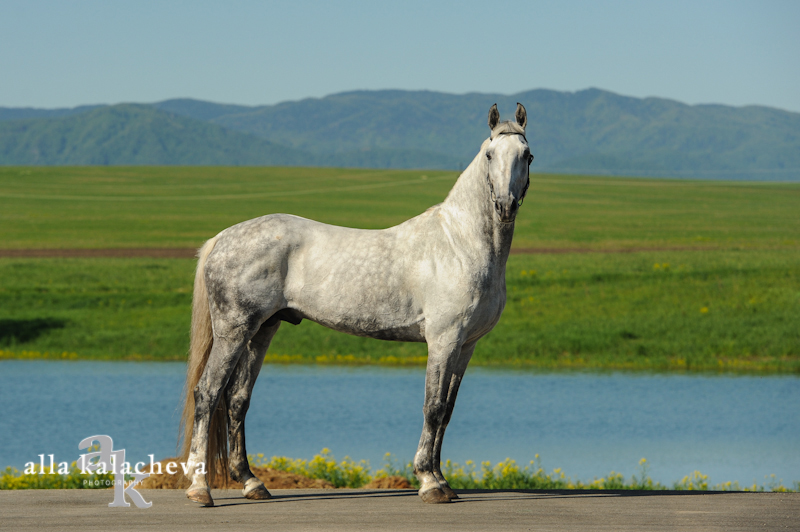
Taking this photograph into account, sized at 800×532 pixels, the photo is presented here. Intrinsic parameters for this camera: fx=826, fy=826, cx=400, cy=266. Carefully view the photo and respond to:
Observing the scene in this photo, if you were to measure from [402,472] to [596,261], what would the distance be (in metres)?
32.4

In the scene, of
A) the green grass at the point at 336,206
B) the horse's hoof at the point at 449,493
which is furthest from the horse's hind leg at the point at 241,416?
the green grass at the point at 336,206

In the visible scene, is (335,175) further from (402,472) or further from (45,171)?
(402,472)

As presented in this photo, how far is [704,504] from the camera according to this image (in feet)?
22.1

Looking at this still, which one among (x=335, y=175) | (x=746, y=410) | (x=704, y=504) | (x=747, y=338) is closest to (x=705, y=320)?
(x=747, y=338)

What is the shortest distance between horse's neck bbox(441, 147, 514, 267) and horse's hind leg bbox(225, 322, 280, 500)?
1855 mm

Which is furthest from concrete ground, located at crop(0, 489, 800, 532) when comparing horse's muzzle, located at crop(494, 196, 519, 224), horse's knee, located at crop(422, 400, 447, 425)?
horse's muzzle, located at crop(494, 196, 519, 224)

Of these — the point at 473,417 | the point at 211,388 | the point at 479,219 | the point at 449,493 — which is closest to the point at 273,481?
the point at 211,388

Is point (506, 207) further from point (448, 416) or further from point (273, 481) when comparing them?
point (273, 481)

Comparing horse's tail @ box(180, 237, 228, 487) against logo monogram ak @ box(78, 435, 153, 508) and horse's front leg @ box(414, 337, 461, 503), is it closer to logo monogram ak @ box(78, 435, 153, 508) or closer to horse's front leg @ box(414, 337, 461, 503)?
logo monogram ak @ box(78, 435, 153, 508)

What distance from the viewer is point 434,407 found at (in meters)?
6.46

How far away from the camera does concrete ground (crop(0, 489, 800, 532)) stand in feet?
19.6

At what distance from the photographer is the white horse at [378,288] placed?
21.1 ft

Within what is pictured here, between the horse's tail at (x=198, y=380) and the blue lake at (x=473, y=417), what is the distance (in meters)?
5.25

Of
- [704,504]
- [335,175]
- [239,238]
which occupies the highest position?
[335,175]
